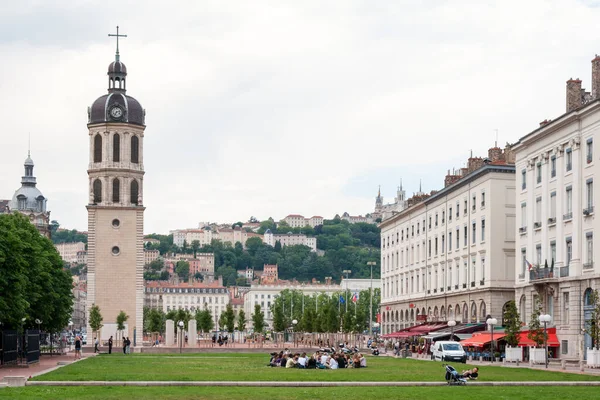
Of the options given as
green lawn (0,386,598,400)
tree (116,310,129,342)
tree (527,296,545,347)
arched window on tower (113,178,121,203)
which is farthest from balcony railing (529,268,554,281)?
arched window on tower (113,178,121,203)

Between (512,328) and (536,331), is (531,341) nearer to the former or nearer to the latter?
(512,328)

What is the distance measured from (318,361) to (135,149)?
67.8 m

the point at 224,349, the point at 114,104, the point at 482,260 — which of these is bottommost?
the point at 224,349

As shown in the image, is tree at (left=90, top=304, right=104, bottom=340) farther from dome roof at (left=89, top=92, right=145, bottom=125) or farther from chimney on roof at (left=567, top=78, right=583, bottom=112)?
chimney on roof at (left=567, top=78, right=583, bottom=112)

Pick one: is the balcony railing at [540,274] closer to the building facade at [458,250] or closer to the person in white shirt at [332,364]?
the building facade at [458,250]

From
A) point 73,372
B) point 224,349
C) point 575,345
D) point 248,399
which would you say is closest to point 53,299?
point 224,349

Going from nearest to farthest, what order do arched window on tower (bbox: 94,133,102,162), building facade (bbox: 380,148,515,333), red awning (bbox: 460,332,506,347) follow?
red awning (bbox: 460,332,506,347), building facade (bbox: 380,148,515,333), arched window on tower (bbox: 94,133,102,162)

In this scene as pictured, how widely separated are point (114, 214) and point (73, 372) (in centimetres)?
6951

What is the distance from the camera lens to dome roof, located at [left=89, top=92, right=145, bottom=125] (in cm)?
12594

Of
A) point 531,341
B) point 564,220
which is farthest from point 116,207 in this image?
point 564,220

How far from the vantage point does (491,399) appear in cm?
3631

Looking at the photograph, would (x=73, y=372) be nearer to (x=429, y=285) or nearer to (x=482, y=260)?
(x=482, y=260)

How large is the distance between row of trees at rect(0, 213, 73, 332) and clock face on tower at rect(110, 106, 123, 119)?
29.4 meters

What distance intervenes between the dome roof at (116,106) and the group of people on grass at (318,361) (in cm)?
6381
